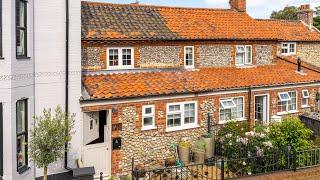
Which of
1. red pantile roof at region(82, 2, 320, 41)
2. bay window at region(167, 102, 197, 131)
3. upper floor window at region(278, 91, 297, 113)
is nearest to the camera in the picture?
bay window at region(167, 102, 197, 131)

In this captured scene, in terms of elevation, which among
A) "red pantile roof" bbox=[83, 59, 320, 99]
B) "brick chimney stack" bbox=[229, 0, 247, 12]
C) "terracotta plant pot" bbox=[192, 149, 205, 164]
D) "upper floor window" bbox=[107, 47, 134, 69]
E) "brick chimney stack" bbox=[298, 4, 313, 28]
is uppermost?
"brick chimney stack" bbox=[298, 4, 313, 28]

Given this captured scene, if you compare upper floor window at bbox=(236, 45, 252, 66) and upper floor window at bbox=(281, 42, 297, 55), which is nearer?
upper floor window at bbox=(236, 45, 252, 66)

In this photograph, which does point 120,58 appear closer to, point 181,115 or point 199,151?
point 181,115

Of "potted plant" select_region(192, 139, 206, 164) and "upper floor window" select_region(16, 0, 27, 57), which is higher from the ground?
"upper floor window" select_region(16, 0, 27, 57)

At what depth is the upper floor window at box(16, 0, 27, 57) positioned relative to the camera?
14127 mm

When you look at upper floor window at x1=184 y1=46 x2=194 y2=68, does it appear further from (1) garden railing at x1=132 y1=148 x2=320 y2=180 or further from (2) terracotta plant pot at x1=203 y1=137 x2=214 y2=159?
(1) garden railing at x1=132 y1=148 x2=320 y2=180

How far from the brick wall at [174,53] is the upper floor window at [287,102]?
3.02 m

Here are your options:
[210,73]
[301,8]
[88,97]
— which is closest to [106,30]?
[88,97]

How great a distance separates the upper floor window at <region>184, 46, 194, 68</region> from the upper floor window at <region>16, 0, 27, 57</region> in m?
9.86

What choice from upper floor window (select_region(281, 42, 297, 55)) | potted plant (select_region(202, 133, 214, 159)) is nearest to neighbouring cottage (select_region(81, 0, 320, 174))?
potted plant (select_region(202, 133, 214, 159))

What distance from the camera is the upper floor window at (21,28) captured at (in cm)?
1413

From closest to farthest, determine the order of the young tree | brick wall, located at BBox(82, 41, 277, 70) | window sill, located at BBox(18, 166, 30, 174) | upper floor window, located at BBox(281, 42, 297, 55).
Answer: the young tree < window sill, located at BBox(18, 166, 30, 174) < brick wall, located at BBox(82, 41, 277, 70) < upper floor window, located at BBox(281, 42, 297, 55)

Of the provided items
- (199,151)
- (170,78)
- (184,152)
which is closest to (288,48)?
(170,78)

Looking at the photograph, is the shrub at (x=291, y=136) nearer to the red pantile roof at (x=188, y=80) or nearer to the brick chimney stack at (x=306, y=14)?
the red pantile roof at (x=188, y=80)
